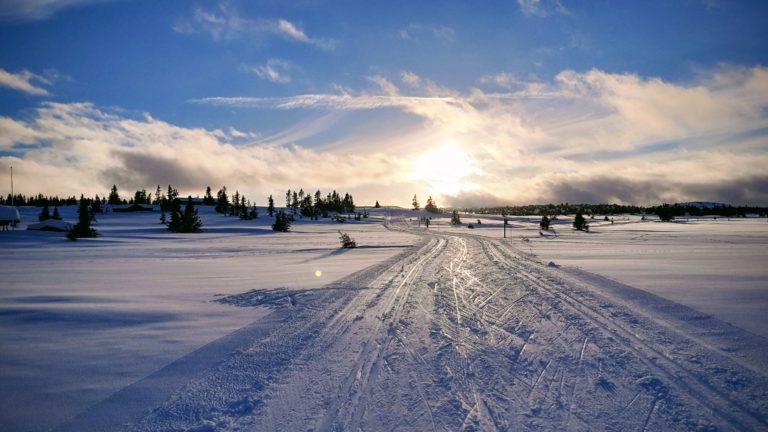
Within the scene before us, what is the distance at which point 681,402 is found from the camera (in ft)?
14.8

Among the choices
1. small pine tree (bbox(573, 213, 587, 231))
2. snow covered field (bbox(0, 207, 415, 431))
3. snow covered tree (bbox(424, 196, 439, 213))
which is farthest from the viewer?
snow covered tree (bbox(424, 196, 439, 213))

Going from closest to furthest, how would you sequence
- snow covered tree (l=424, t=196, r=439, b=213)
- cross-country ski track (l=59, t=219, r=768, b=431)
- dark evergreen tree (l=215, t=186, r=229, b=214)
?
cross-country ski track (l=59, t=219, r=768, b=431), dark evergreen tree (l=215, t=186, r=229, b=214), snow covered tree (l=424, t=196, r=439, b=213)

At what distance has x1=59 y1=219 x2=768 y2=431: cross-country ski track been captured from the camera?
4.21 meters

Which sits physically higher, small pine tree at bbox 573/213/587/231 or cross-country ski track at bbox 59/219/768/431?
small pine tree at bbox 573/213/587/231

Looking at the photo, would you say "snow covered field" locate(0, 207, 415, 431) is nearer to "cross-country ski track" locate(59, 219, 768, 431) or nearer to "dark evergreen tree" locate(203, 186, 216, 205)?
"cross-country ski track" locate(59, 219, 768, 431)

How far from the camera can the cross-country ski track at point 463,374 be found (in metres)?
4.21

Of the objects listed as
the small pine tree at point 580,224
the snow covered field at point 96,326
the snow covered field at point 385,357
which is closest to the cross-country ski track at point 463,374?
the snow covered field at point 385,357

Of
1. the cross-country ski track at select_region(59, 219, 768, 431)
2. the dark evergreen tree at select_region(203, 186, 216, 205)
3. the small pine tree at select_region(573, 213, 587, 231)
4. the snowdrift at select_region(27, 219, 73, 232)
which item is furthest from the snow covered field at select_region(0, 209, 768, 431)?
the dark evergreen tree at select_region(203, 186, 216, 205)

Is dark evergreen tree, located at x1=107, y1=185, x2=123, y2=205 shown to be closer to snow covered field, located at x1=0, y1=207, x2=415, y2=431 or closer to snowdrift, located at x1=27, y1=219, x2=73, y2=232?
snowdrift, located at x1=27, y1=219, x2=73, y2=232

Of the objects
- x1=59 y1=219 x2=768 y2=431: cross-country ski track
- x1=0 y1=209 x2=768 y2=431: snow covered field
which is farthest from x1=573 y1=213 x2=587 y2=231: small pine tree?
x1=59 y1=219 x2=768 y2=431: cross-country ski track

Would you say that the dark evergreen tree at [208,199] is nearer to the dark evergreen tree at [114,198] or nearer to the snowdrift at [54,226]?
the dark evergreen tree at [114,198]

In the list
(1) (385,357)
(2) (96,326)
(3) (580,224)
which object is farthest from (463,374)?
(3) (580,224)

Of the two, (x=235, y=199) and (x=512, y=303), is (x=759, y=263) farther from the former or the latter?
(x=235, y=199)

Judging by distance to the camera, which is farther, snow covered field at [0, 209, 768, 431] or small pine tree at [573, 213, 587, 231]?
small pine tree at [573, 213, 587, 231]
